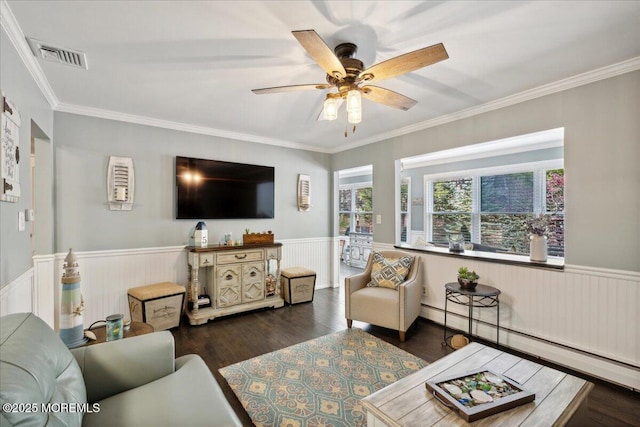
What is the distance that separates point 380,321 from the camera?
3119 millimetres

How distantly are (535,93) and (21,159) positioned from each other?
13.9 feet

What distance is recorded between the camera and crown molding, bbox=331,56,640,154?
230 centimetres

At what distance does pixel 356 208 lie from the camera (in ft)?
A: 25.0

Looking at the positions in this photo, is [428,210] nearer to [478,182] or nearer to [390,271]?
A: [478,182]

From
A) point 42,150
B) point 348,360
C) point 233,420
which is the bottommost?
point 348,360

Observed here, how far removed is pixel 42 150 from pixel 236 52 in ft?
8.08

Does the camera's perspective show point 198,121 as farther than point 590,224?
Yes

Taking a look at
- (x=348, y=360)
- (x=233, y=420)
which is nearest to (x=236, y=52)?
(x=233, y=420)

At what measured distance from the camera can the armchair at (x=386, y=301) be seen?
300 cm

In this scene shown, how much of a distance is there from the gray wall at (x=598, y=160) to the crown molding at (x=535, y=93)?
0.04 metres

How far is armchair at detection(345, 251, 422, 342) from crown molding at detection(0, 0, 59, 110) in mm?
3313

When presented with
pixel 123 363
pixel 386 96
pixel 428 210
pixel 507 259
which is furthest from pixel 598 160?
pixel 123 363

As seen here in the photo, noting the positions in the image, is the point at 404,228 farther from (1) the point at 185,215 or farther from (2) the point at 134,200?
(2) the point at 134,200

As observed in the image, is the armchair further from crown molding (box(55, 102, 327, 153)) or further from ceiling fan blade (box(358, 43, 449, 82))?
crown molding (box(55, 102, 327, 153))
